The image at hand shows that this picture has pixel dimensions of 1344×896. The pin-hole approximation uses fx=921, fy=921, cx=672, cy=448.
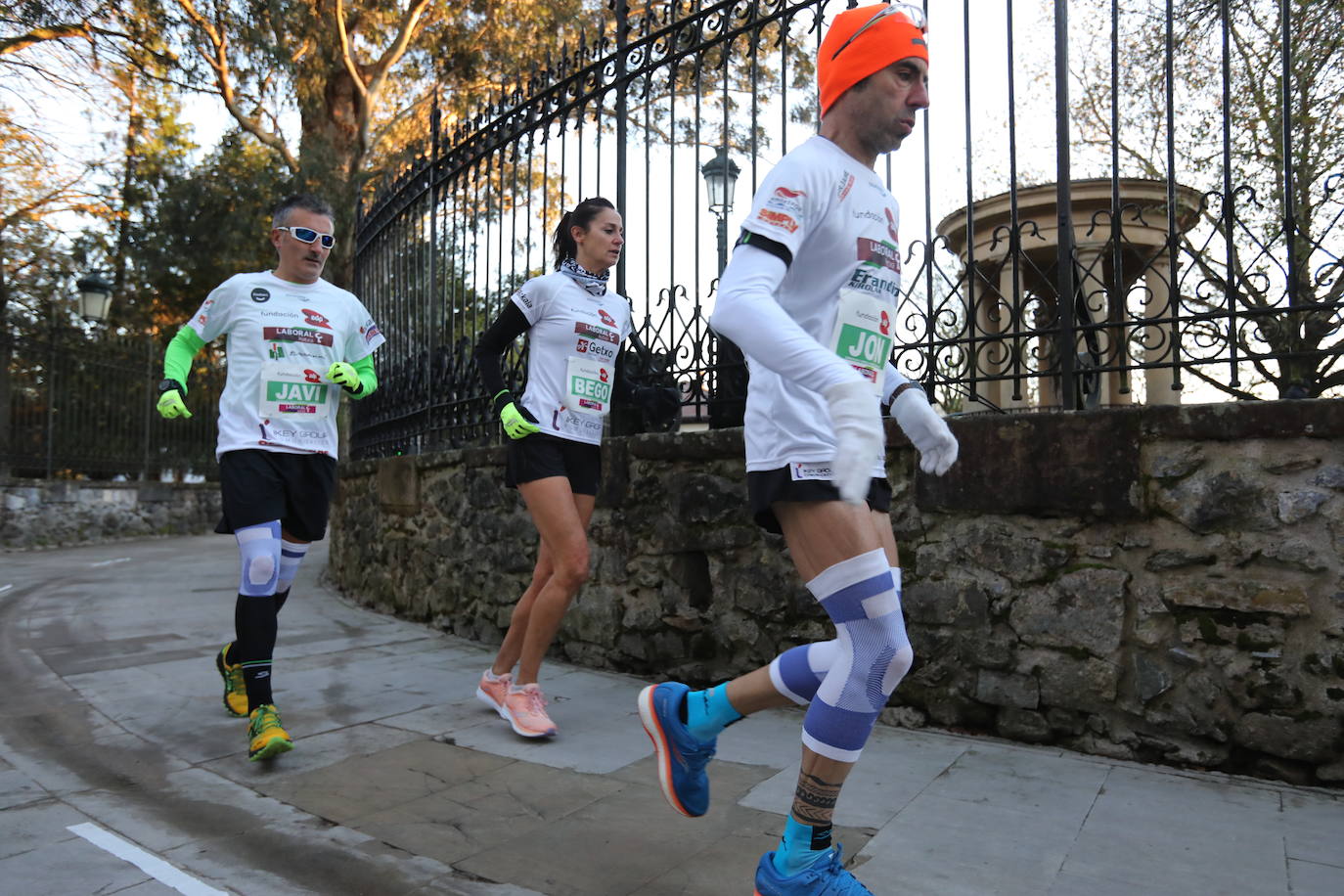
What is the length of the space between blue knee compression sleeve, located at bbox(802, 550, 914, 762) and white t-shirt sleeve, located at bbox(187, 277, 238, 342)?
2712mm

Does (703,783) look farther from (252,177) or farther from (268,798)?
(252,177)

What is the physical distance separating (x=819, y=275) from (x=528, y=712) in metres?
2.10

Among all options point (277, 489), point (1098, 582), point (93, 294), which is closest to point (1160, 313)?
point (1098, 582)

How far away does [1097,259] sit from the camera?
321 cm

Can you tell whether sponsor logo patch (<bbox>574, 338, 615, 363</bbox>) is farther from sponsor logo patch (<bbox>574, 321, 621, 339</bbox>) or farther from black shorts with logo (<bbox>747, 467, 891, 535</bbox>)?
black shorts with logo (<bbox>747, 467, 891, 535</bbox>)

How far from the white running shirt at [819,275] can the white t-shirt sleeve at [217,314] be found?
7.79 feet

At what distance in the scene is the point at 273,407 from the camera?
11.3ft

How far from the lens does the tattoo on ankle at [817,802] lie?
1896 mm

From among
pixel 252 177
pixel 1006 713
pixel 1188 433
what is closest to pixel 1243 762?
pixel 1006 713

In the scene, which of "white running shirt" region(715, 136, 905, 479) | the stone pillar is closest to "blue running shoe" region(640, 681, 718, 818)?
"white running shirt" region(715, 136, 905, 479)

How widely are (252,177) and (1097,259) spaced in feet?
61.1

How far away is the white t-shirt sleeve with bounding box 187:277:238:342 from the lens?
3.55 meters

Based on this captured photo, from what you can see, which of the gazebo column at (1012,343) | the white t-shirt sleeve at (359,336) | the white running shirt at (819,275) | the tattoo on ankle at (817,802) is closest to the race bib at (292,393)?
the white t-shirt sleeve at (359,336)

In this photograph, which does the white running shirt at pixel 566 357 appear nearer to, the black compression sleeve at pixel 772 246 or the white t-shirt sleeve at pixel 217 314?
the white t-shirt sleeve at pixel 217 314
